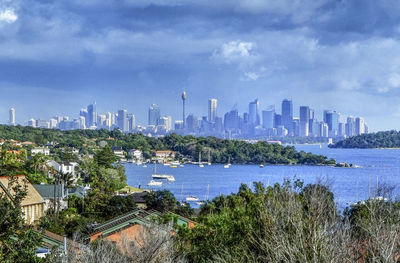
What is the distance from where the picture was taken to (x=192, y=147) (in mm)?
91812

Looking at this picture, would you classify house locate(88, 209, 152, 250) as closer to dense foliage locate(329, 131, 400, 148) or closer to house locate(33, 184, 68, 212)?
house locate(33, 184, 68, 212)

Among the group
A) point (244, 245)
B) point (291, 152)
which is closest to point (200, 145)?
point (291, 152)

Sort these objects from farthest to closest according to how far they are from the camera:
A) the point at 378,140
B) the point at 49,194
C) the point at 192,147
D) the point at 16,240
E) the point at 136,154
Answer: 1. the point at 378,140
2. the point at 192,147
3. the point at 136,154
4. the point at 49,194
5. the point at 16,240

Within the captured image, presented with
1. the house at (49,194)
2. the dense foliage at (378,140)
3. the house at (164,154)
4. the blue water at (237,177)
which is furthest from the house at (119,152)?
the dense foliage at (378,140)

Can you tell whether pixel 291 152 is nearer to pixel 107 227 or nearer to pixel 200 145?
pixel 200 145

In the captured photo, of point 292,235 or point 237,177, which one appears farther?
point 237,177

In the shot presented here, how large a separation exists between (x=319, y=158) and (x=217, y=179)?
24017 mm

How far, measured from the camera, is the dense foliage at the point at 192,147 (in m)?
83.4

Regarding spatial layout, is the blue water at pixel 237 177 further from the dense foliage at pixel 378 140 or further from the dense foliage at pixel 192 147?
the dense foliage at pixel 378 140

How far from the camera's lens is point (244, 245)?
979cm

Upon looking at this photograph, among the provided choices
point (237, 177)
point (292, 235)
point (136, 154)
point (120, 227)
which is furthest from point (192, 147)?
point (292, 235)

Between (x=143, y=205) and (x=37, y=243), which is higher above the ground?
(x=37, y=243)

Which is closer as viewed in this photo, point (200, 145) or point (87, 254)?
point (87, 254)

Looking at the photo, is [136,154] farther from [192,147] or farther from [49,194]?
[49,194]
